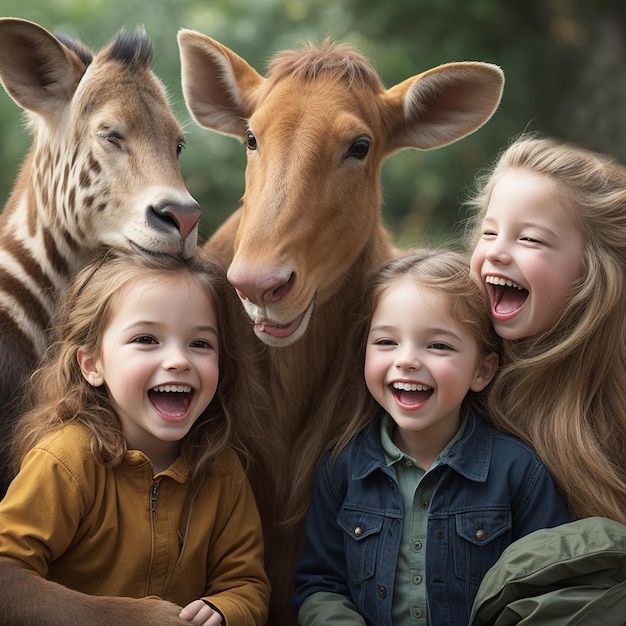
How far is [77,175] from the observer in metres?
3.33

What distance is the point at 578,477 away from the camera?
3.20 metres

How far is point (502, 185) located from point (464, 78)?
521 millimetres

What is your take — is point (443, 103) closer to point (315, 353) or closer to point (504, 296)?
point (504, 296)

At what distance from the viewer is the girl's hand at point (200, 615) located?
292 cm

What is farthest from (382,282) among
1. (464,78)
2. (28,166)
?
(28,166)

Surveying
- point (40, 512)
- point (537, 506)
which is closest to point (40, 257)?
point (40, 512)

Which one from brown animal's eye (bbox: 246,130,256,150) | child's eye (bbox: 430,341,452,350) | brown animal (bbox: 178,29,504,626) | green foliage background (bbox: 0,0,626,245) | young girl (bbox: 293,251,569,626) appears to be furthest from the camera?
green foliage background (bbox: 0,0,626,245)

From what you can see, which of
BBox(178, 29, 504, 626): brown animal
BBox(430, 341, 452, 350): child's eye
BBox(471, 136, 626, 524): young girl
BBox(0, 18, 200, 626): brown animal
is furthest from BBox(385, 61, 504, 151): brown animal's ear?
BBox(430, 341, 452, 350): child's eye

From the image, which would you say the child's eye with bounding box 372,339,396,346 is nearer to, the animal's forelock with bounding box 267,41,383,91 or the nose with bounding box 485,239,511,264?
the nose with bounding box 485,239,511,264

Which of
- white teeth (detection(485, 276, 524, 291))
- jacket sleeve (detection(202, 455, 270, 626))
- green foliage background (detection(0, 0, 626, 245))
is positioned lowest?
jacket sleeve (detection(202, 455, 270, 626))

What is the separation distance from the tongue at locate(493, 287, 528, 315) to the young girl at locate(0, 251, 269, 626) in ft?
3.12

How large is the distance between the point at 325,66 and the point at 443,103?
1.68ft

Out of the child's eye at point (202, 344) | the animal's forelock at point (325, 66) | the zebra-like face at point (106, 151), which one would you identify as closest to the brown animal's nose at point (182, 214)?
the zebra-like face at point (106, 151)

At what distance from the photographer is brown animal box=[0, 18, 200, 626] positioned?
328 cm
